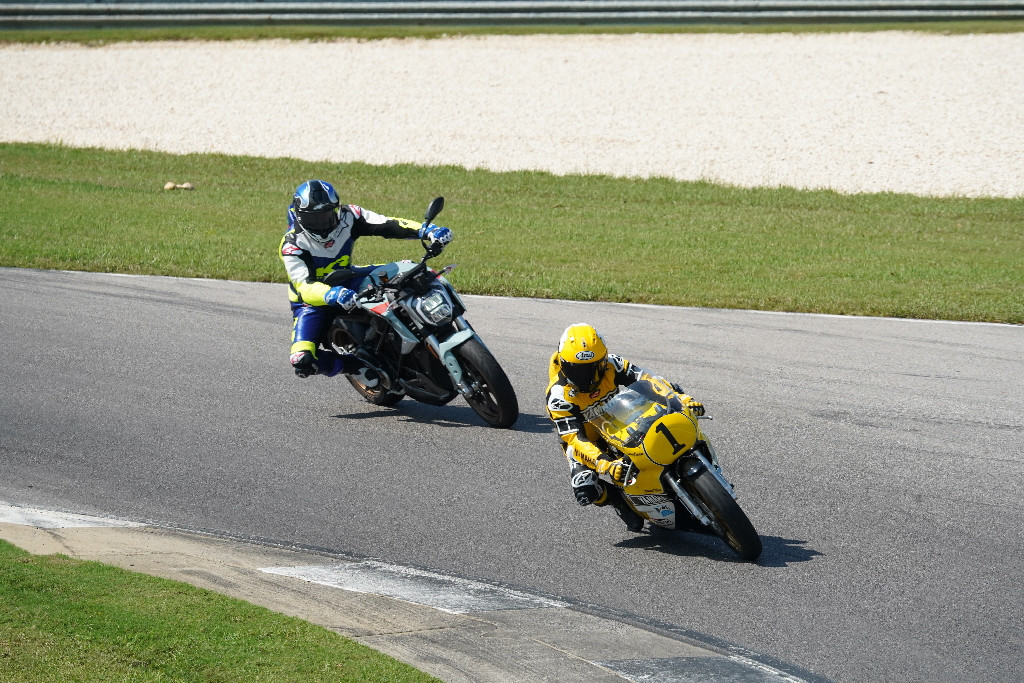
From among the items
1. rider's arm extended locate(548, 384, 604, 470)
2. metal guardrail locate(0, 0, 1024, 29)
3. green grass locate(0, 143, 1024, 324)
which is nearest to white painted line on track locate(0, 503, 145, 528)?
rider's arm extended locate(548, 384, 604, 470)

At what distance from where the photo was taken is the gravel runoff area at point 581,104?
79.7 ft

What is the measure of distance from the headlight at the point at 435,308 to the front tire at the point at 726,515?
3130mm

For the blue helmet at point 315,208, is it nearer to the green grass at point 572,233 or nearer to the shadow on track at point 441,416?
the shadow on track at point 441,416

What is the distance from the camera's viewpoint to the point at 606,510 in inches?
302

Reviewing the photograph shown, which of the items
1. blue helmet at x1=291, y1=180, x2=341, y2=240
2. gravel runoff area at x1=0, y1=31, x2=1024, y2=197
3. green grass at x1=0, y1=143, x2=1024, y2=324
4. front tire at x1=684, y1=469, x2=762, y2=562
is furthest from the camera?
gravel runoff area at x1=0, y1=31, x2=1024, y2=197

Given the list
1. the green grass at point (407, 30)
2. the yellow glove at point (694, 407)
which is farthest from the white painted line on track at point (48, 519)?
the green grass at point (407, 30)

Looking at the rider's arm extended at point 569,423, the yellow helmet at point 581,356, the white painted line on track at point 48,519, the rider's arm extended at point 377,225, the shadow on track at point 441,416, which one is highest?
the rider's arm extended at point 377,225

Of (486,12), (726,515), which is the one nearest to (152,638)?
(726,515)

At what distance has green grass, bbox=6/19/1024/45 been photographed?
98.3 ft

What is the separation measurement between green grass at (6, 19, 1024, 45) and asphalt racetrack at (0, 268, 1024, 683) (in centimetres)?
1959

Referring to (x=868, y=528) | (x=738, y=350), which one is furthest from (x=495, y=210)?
(x=868, y=528)

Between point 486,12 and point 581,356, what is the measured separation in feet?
89.2

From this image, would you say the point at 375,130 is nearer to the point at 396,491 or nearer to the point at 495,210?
the point at 495,210

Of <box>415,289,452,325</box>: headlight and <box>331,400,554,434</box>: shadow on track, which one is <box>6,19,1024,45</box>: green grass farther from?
<box>415,289,452,325</box>: headlight
